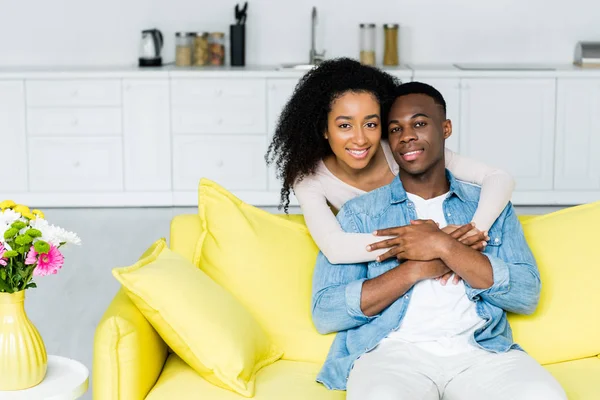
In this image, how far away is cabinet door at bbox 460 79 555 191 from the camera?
210 inches

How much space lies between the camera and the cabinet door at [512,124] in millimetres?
5340

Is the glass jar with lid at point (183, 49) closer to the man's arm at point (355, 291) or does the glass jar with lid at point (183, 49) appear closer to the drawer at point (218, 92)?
the drawer at point (218, 92)

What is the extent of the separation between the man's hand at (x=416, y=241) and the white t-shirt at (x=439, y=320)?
76 mm

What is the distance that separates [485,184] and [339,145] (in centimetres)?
39

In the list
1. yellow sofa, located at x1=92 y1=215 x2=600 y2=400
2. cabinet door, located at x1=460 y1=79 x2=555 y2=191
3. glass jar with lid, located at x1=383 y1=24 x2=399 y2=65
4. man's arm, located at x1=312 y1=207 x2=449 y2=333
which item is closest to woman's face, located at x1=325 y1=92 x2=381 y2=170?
man's arm, located at x1=312 y1=207 x2=449 y2=333

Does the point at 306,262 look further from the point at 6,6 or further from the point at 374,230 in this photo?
the point at 6,6

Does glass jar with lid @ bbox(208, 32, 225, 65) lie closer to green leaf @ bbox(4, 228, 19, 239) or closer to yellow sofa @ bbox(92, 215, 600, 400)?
yellow sofa @ bbox(92, 215, 600, 400)

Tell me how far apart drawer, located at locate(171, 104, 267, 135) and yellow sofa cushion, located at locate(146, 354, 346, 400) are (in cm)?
321

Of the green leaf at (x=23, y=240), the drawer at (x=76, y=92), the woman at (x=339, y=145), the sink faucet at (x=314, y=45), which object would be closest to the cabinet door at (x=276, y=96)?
the sink faucet at (x=314, y=45)

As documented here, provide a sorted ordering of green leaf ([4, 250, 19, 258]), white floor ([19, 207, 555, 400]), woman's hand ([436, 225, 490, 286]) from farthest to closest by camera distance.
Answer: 1. white floor ([19, 207, 555, 400])
2. woman's hand ([436, 225, 490, 286])
3. green leaf ([4, 250, 19, 258])

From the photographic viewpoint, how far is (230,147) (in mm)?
5383

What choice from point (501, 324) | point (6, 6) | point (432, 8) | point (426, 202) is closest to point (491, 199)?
point (426, 202)

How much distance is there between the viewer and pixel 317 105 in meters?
2.58

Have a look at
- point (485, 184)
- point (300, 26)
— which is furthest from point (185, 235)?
point (300, 26)
